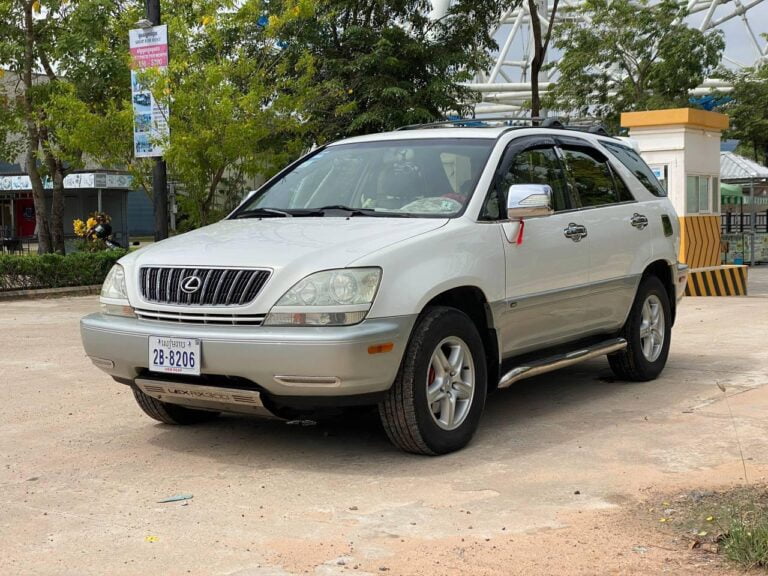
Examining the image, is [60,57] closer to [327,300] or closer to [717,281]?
[717,281]

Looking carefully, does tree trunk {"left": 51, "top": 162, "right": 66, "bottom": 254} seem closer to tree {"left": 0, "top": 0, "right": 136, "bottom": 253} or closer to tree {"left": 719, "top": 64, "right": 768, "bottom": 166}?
tree {"left": 0, "top": 0, "right": 136, "bottom": 253}

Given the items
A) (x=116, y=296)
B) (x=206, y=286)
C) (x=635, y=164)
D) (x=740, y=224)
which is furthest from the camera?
(x=740, y=224)

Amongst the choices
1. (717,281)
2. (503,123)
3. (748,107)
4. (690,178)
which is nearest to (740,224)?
(748,107)

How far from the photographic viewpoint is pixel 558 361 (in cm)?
670

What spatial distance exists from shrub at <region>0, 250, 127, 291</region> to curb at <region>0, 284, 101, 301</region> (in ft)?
0.41

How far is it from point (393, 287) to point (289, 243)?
2.16 ft

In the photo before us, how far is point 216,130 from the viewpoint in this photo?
14953 millimetres

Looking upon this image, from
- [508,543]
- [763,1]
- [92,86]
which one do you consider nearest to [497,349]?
[508,543]

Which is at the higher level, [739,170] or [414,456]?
[739,170]

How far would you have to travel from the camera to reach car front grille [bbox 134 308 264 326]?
535 cm

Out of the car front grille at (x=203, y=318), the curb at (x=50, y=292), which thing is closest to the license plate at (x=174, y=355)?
the car front grille at (x=203, y=318)

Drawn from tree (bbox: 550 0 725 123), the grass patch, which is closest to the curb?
the grass patch

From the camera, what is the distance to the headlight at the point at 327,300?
17.3ft

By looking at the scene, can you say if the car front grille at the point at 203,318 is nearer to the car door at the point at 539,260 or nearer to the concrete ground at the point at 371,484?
the concrete ground at the point at 371,484
